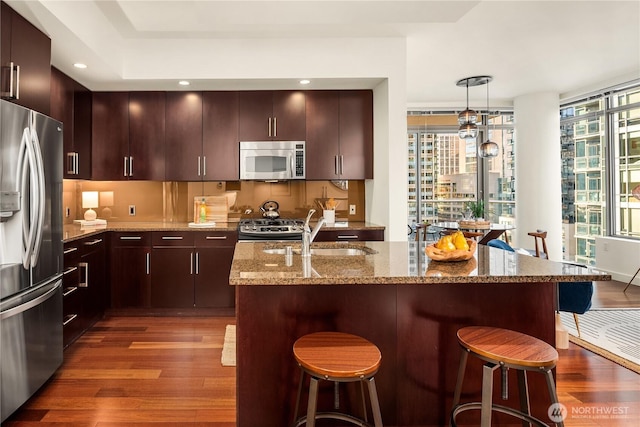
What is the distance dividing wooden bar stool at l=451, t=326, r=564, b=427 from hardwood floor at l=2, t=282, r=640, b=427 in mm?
825

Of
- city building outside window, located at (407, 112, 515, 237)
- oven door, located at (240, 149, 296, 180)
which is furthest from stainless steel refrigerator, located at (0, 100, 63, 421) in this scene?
city building outside window, located at (407, 112, 515, 237)

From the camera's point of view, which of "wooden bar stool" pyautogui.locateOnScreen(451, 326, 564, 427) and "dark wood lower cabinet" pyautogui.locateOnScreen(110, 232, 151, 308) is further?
"dark wood lower cabinet" pyautogui.locateOnScreen(110, 232, 151, 308)

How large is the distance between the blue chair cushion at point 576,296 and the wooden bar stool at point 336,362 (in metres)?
2.04

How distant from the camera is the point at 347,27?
363 cm

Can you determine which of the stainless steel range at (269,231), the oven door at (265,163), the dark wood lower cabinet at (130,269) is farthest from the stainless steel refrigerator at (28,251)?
the oven door at (265,163)

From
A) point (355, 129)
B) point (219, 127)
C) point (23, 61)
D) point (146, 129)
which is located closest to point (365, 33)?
point (355, 129)

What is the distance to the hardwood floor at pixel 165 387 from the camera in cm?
222

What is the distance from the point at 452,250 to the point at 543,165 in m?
5.04

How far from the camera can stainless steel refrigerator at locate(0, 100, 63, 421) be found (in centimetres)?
212

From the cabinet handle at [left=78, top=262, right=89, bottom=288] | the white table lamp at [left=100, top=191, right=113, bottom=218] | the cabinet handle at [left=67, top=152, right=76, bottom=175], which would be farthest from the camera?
the white table lamp at [left=100, top=191, right=113, bottom=218]

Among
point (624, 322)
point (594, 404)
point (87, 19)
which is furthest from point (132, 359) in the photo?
point (624, 322)

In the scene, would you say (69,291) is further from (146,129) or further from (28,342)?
(146,129)

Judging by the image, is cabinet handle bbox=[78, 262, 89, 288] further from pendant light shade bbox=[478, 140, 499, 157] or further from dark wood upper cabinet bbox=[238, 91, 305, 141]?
pendant light shade bbox=[478, 140, 499, 157]

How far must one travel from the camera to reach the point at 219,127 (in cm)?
433
